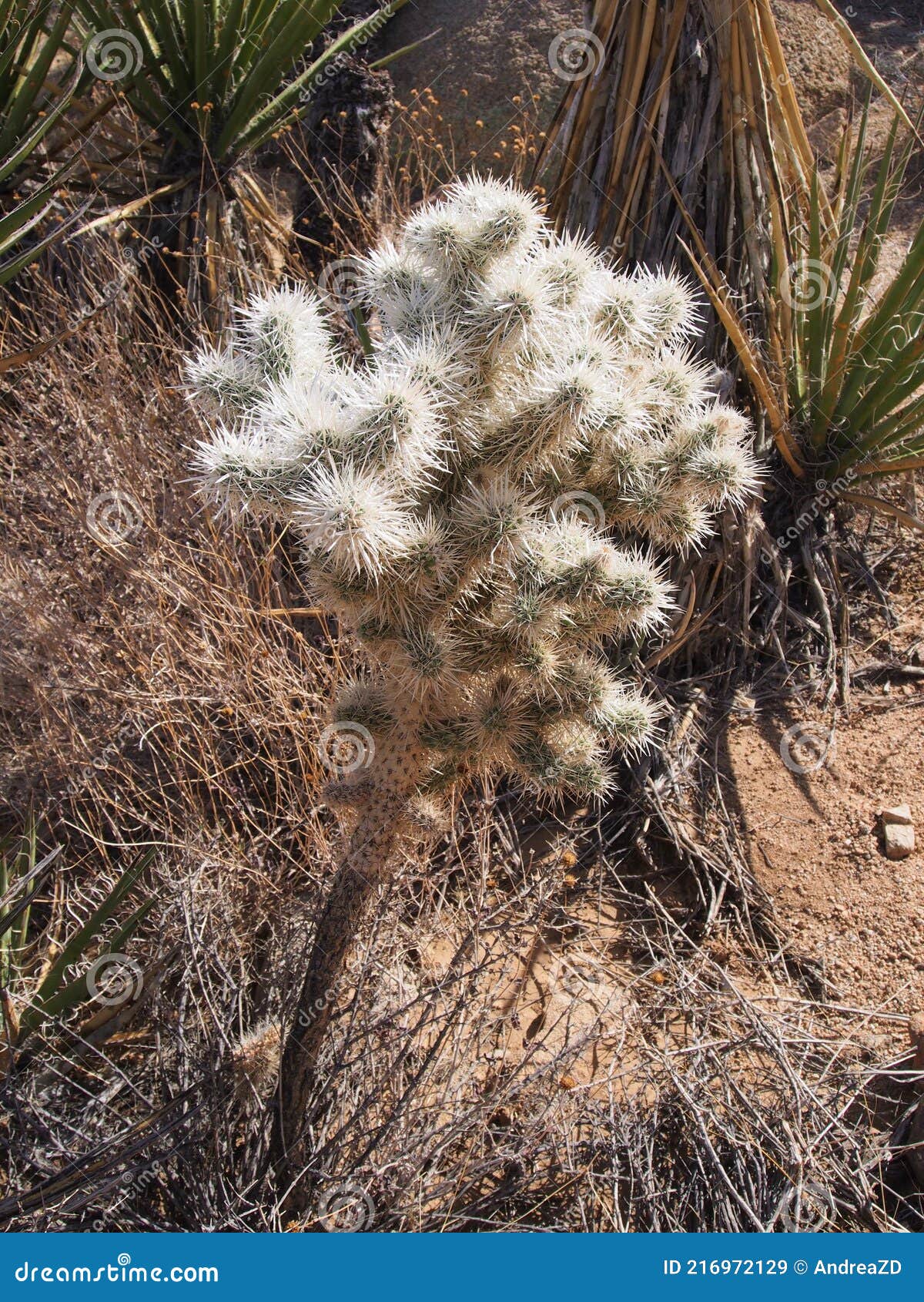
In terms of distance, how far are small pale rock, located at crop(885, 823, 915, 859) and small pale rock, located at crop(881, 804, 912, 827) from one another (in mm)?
19

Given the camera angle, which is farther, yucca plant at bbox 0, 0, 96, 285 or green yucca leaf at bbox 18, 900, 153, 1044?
yucca plant at bbox 0, 0, 96, 285

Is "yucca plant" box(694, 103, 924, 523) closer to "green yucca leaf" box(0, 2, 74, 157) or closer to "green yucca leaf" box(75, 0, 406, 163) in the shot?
"green yucca leaf" box(75, 0, 406, 163)

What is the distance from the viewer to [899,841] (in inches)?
118

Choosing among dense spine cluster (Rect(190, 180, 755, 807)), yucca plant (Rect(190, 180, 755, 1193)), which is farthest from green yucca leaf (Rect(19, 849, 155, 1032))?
dense spine cluster (Rect(190, 180, 755, 807))

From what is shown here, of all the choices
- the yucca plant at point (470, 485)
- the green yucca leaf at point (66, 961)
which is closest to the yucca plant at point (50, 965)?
the green yucca leaf at point (66, 961)

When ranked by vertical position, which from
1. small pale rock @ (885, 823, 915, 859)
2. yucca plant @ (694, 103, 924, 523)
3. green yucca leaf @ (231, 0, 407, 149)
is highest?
green yucca leaf @ (231, 0, 407, 149)

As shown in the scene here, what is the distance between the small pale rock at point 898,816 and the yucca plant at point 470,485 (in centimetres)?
142

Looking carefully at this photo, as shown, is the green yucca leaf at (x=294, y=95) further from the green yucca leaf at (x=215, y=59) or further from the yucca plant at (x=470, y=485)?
the yucca plant at (x=470, y=485)

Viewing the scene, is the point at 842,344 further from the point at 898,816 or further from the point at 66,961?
the point at 66,961

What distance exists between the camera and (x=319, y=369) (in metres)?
1.87

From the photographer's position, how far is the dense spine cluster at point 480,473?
160cm

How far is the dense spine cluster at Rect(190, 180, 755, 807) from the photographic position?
1.60 metres

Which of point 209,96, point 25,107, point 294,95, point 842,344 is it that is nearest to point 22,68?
point 25,107

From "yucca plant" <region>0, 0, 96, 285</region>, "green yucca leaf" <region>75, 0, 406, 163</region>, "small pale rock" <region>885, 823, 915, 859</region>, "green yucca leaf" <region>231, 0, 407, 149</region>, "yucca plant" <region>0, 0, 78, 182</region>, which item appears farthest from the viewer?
"green yucca leaf" <region>231, 0, 407, 149</region>
